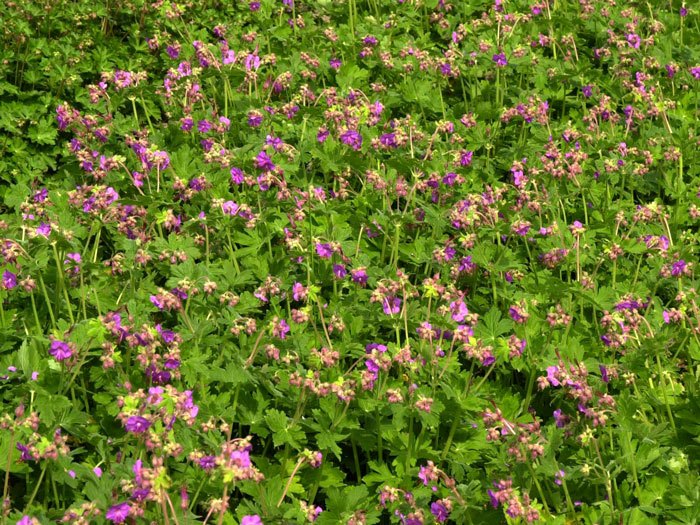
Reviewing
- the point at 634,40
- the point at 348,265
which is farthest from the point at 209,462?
the point at 634,40

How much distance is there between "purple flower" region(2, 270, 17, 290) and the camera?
416cm

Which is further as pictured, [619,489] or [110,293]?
[110,293]

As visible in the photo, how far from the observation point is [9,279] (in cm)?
418

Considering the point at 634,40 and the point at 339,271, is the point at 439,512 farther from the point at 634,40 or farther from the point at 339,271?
the point at 634,40

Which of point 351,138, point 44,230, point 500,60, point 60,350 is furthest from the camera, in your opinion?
point 500,60

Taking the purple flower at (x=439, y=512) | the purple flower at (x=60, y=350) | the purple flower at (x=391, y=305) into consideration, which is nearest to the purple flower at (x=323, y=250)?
the purple flower at (x=391, y=305)

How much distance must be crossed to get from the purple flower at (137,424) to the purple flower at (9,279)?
1.45 m

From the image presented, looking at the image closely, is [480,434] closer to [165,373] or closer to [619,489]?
[619,489]

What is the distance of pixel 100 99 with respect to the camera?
5.96 metres

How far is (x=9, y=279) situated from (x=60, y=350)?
734 millimetres

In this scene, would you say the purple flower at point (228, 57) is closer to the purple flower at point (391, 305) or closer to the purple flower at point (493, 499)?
the purple flower at point (391, 305)

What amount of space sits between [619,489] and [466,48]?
4.18 metres

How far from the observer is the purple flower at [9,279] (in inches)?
164

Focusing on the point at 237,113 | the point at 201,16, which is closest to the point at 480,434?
the point at 237,113
